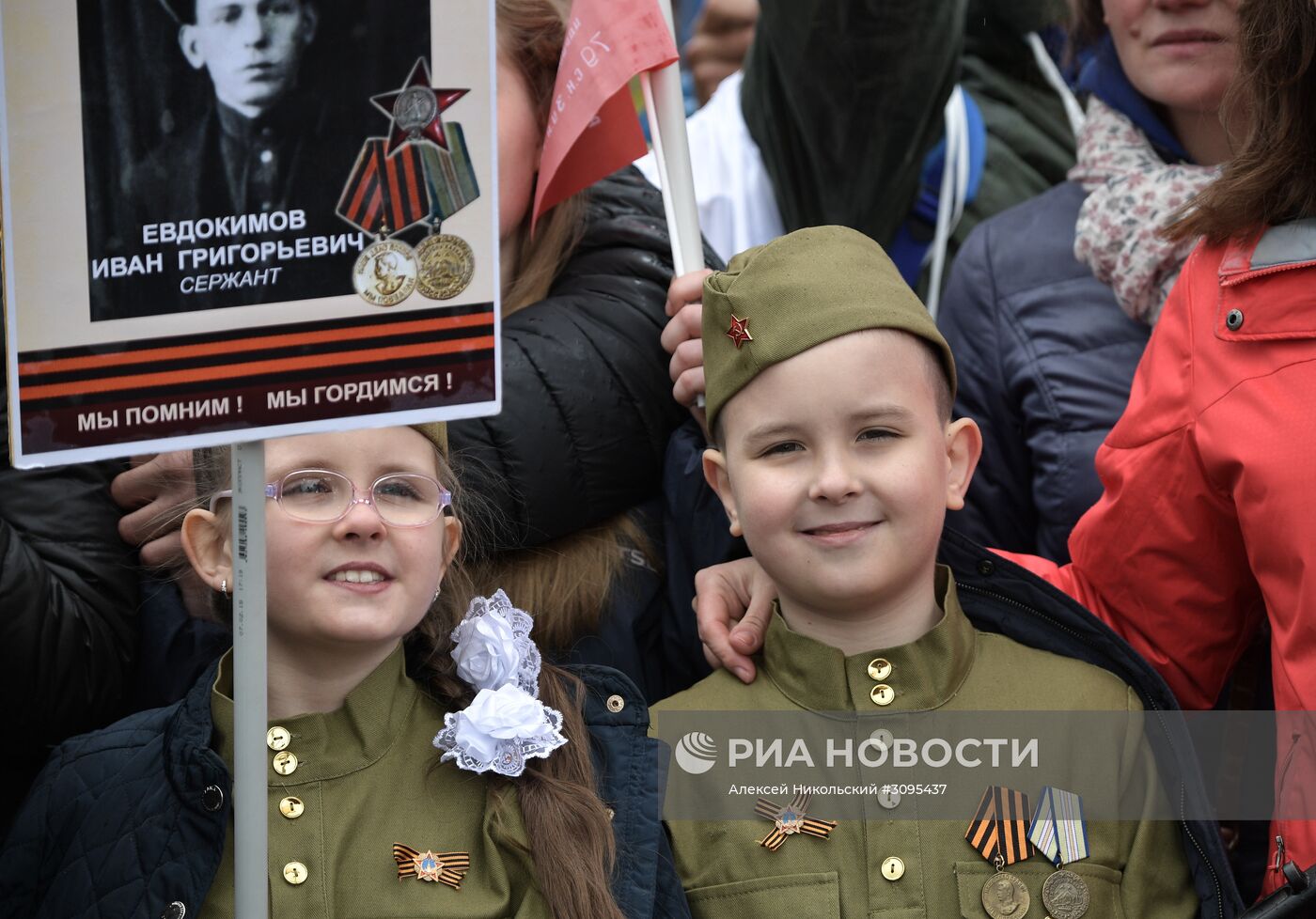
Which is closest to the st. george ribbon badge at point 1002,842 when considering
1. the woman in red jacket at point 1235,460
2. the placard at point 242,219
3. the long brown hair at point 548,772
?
the woman in red jacket at point 1235,460

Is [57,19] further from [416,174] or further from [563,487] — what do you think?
[563,487]

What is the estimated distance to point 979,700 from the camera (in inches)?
92.7

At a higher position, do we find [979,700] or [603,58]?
[603,58]

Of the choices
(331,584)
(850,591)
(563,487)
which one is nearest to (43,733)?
(331,584)

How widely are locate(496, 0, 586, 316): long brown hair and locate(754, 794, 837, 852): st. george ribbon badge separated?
979mm

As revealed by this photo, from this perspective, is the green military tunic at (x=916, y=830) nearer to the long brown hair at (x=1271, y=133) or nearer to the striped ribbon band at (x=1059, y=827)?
the striped ribbon band at (x=1059, y=827)

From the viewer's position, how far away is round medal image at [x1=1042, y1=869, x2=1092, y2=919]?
220cm

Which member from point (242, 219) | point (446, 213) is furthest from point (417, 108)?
point (242, 219)

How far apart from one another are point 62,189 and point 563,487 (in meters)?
1.04

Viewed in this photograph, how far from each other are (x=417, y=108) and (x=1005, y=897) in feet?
4.06

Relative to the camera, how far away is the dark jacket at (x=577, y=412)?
259 centimetres

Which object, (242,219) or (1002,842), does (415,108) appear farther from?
(1002,842)

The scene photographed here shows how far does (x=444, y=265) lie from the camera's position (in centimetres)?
188

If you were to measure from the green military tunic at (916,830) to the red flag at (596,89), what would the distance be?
81 centimetres
